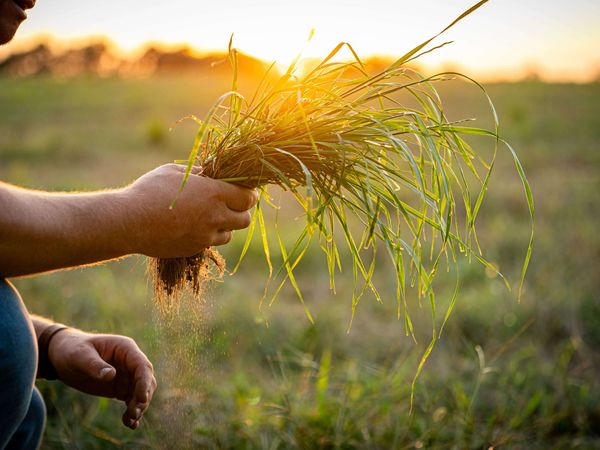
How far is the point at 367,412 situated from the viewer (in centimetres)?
235

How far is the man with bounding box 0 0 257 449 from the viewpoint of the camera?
114cm

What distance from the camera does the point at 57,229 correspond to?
3.76 feet

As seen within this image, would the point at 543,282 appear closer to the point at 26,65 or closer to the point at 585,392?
the point at 585,392

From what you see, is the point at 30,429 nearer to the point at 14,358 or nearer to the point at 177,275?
the point at 14,358

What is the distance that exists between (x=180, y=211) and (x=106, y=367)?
463mm

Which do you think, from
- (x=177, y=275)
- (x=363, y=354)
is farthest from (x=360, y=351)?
(x=177, y=275)

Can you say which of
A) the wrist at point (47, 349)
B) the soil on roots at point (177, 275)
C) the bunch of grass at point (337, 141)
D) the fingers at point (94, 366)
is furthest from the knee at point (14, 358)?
the bunch of grass at point (337, 141)

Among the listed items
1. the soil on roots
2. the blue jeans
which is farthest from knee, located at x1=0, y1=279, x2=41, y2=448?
the soil on roots

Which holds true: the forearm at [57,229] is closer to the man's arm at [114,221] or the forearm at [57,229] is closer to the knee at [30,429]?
the man's arm at [114,221]

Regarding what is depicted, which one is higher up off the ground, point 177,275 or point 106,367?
point 177,275

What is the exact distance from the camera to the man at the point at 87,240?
1141 millimetres

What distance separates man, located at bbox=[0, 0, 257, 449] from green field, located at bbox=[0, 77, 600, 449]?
0.27m

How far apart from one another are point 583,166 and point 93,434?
10.1 metres

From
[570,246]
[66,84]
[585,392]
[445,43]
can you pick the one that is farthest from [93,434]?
[66,84]
